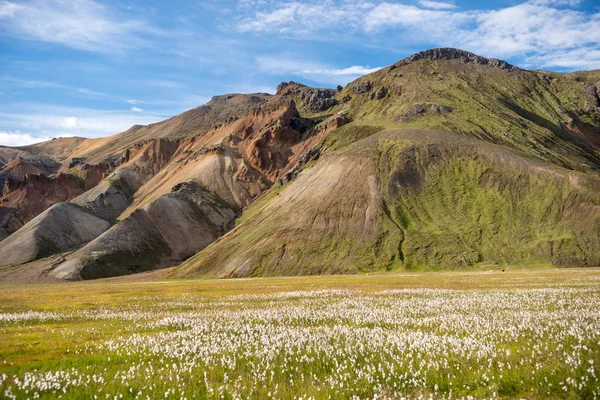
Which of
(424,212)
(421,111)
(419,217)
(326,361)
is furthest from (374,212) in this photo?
(326,361)

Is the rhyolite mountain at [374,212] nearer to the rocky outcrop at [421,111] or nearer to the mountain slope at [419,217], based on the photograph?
the mountain slope at [419,217]

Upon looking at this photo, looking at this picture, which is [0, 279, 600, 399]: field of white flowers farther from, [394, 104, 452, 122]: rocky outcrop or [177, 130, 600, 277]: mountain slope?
[394, 104, 452, 122]: rocky outcrop

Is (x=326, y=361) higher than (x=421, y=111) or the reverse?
the reverse

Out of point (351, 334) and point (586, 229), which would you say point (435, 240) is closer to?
point (586, 229)

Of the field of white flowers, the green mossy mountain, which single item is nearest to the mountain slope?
the green mossy mountain

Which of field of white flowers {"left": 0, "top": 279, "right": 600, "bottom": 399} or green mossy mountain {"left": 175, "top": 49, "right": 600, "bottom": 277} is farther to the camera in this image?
green mossy mountain {"left": 175, "top": 49, "right": 600, "bottom": 277}

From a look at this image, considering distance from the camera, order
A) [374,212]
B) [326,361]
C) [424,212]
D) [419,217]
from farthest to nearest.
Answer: [424,212] → [419,217] → [374,212] → [326,361]

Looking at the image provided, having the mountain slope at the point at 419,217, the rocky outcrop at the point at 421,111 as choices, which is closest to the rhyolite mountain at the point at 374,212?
the mountain slope at the point at 419,217

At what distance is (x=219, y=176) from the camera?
646ft

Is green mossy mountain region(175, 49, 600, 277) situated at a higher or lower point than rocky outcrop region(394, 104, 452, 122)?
lower

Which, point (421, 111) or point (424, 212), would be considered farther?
point (421, 111)

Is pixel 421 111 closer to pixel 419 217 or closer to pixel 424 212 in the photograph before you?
pixel 424 212

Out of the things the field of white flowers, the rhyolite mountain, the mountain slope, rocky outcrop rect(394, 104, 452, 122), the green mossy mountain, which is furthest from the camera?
rocky outcrop rect(394, 104, 452, 122)

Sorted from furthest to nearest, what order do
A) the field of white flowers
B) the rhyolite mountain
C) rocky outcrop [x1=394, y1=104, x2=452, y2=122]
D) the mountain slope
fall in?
1. rocky outcrop [x1=394, y1=104, x2=452, y2=122]
2. the rhyolite mountain
3. the mountain slope
4. the field of white flowers
